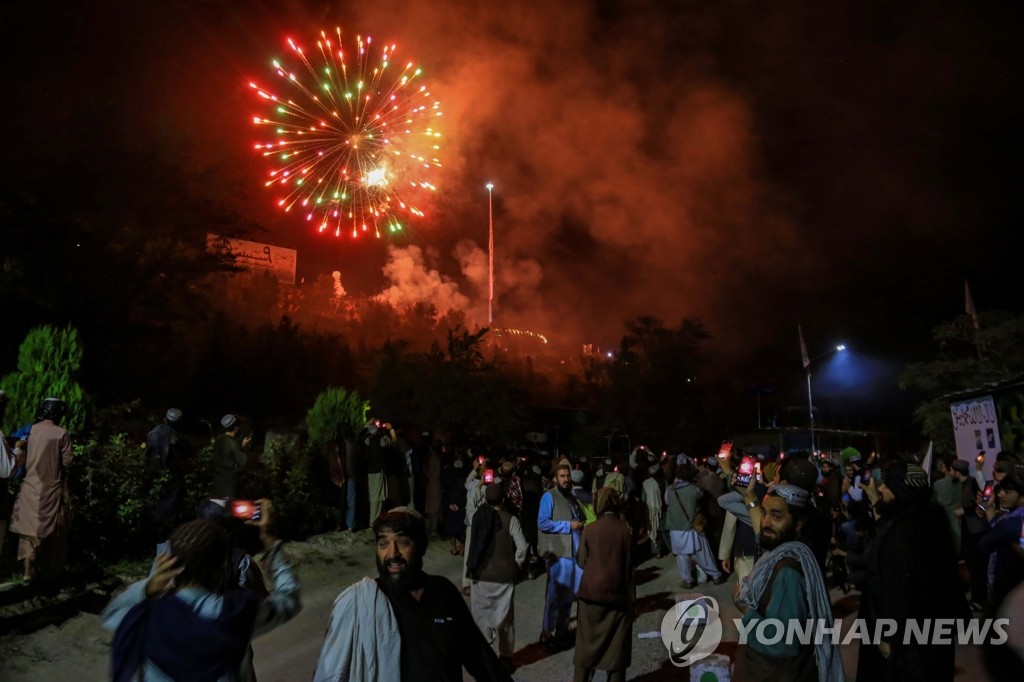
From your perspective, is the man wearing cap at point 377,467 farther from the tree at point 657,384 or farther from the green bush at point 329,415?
the tree at point 657,384

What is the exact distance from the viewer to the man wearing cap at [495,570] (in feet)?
23.5

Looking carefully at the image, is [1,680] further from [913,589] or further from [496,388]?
[496,388]

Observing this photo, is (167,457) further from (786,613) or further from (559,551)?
(786,613)

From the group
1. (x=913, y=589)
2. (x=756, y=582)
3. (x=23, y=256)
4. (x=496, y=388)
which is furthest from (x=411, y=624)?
(x=496, y=388)

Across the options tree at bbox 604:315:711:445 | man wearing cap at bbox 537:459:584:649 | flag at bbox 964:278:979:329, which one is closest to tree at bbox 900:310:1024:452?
flag at bbox 964:278:979:329

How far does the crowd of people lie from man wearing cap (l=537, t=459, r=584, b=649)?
0.02m

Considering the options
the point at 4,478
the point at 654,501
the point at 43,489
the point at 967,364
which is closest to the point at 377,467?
the point at 654,501

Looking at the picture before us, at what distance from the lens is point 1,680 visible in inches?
235

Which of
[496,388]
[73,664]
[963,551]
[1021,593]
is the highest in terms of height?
[496,388]

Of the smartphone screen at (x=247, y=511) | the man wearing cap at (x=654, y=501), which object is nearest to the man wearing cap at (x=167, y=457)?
the smartphone screen at (x=247, y=511)

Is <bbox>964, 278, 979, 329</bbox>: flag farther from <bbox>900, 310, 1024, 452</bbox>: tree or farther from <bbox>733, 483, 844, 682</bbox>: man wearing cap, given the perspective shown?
<bbox>733, 483, 844, 682</bbox>: man wearing cap

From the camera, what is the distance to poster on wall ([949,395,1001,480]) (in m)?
15.3

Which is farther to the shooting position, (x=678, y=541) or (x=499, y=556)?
(x=678, y=541)

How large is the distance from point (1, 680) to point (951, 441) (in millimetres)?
28953
